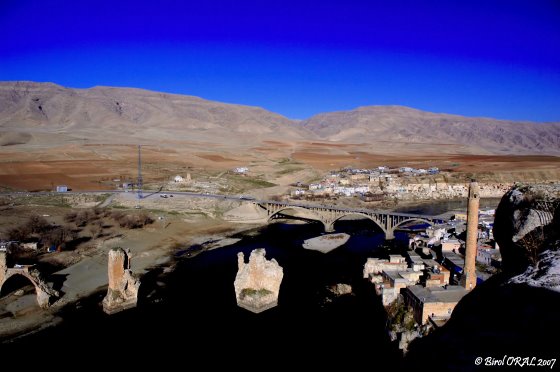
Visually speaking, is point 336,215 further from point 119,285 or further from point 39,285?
point 39,285

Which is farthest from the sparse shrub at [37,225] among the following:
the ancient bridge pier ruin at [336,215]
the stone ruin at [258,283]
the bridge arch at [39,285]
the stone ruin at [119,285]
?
the stone ruin at [258,283]

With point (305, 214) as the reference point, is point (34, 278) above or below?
above

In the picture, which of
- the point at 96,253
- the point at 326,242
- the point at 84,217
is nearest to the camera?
the point at 96,253

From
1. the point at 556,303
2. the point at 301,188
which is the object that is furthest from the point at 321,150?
the point at 556,303

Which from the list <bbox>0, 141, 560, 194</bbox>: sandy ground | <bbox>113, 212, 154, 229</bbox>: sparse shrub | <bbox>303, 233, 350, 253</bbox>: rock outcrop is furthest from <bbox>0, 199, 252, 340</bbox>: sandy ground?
<bbox>0, 141, 560, 194</bbox>: sandy ground

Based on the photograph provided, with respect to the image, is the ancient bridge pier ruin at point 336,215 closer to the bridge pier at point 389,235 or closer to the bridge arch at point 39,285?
the bridge pier at point 389,235

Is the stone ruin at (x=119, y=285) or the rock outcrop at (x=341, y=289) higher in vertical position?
the stone ruin at (x=119, y=285)

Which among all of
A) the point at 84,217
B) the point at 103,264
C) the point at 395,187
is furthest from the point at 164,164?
the point at 103,264
